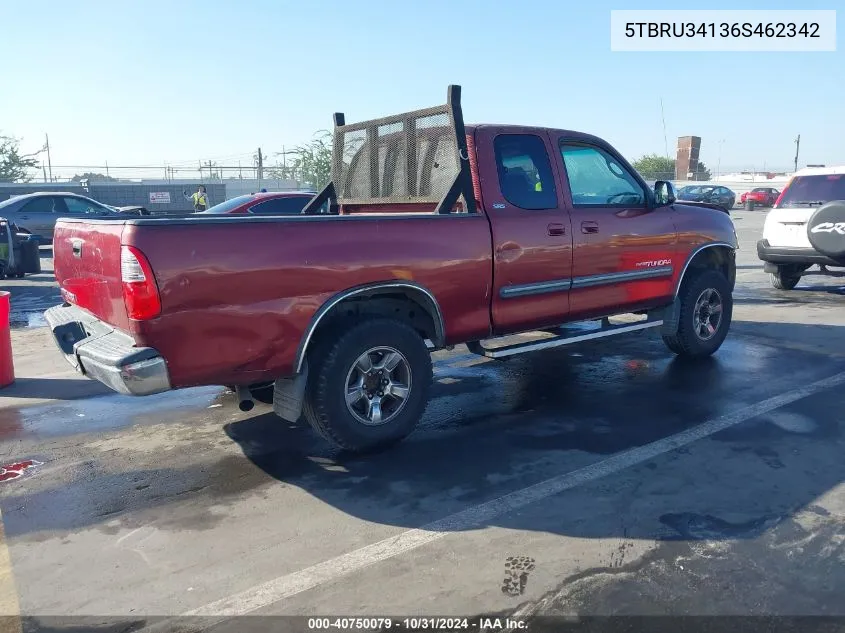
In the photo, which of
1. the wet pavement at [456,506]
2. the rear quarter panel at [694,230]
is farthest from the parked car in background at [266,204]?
the rear quarter panel at [694,230]

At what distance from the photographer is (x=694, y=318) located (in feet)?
21.6

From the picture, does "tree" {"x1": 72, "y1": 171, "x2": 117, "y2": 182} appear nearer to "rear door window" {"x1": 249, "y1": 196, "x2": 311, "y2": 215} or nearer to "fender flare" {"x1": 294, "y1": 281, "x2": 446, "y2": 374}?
"rear door window" {"x1": 249, "y1": 196, "x2": 311, "y2": 215}

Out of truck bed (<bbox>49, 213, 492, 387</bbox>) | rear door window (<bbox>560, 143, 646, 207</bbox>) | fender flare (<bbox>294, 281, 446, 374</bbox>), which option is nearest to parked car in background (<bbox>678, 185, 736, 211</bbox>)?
rear door window (<bbox>560, 143, 646, 207</bbox>)

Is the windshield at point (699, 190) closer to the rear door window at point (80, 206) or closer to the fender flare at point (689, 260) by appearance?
the rear door window at point (80, 206)

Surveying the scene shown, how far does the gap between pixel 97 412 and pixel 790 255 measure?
9200 millimetres

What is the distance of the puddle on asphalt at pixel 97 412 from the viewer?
17.0ft

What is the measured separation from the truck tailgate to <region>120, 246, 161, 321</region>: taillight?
9cm

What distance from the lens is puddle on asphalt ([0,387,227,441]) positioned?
519 cm

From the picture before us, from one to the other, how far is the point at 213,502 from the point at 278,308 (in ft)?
3.68

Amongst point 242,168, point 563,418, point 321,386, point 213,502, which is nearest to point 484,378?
point 563,418

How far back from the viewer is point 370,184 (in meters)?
5.91

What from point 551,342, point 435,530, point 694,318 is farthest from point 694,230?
point 435,530

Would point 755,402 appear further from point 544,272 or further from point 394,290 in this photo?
point 394,290

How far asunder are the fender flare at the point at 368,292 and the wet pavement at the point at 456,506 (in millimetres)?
699
